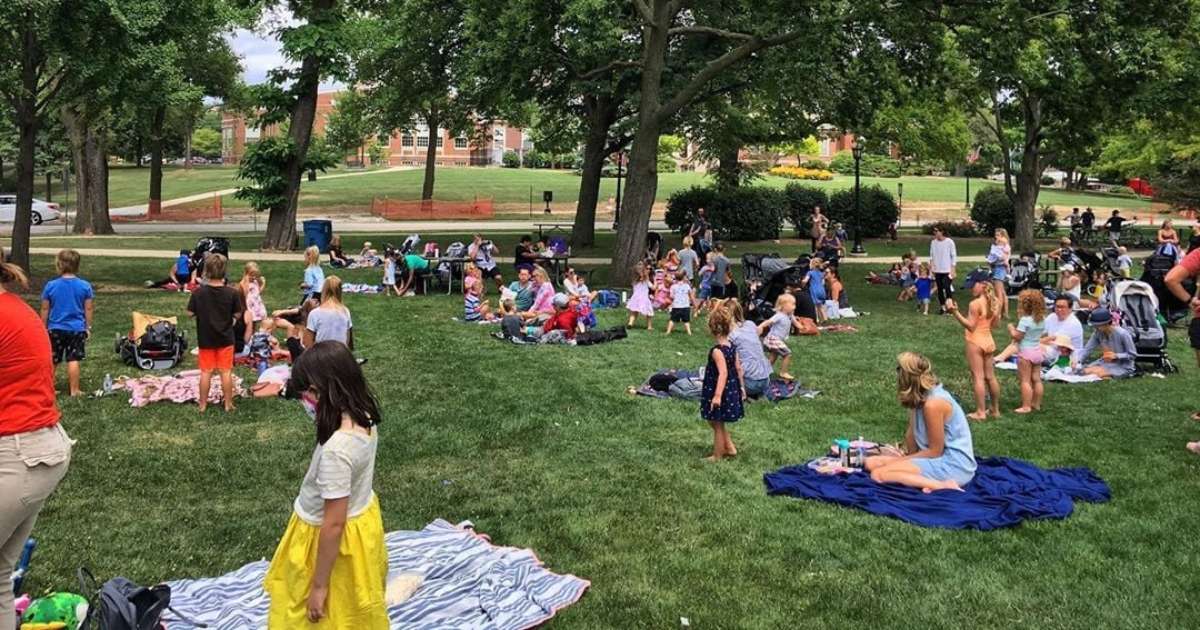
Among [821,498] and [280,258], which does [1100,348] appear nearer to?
[821,498]

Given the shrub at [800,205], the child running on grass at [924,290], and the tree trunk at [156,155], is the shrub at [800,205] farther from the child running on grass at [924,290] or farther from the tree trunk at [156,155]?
the tree trunk at [156,155]

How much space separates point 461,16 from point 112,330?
44.3 ft

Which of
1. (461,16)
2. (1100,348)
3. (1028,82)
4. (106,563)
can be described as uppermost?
(461,16)

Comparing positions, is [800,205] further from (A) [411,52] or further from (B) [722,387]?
(B) [722,387]

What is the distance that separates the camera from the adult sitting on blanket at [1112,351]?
39.8 feet

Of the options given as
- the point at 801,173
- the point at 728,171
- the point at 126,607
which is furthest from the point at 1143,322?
the point at 801,173

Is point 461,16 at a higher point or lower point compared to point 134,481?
higher

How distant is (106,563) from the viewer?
6.02 meters

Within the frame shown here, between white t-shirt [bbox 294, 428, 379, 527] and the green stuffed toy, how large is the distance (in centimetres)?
194

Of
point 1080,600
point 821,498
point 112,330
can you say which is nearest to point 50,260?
point 112,330

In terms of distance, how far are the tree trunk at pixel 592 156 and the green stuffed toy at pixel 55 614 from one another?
2441cm

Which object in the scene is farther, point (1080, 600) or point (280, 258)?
point (280, 258)

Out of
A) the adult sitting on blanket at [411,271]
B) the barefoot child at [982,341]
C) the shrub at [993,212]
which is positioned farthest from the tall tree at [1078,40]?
the shrub at [993,212]

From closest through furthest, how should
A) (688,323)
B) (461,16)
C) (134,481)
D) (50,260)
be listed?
(134,481)
(688,323)
(50,260)
(461,16)
